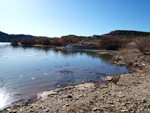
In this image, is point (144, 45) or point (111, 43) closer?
point (144, 45)

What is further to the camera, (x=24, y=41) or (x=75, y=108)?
(x=24, y=41)

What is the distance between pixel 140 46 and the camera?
25.8 m

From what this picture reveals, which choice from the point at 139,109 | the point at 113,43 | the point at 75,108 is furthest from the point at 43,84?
the point at 113,43

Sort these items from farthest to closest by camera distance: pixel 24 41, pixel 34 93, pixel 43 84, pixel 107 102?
pixel 24 41, pixel 43 84, pixel 34 93, pixel 107 102

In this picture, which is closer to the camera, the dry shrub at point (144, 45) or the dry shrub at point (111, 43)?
the dry shrub at point (144, 45)

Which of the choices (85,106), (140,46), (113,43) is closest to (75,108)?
(85,106)

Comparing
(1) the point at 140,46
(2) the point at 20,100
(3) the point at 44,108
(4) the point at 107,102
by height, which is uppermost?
(1) the point at 140,46

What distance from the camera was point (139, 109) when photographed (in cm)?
453

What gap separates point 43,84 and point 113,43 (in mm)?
43272

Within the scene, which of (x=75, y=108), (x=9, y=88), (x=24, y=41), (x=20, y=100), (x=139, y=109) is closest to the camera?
(x=139, y=109)

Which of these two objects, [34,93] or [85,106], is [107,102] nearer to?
[85,106]

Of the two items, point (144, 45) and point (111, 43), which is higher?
point (111, 43)

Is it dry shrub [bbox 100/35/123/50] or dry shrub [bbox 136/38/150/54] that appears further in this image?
dry shrub [bbox 100/35/123/50]

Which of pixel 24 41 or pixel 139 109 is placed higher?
pixel 24 41
